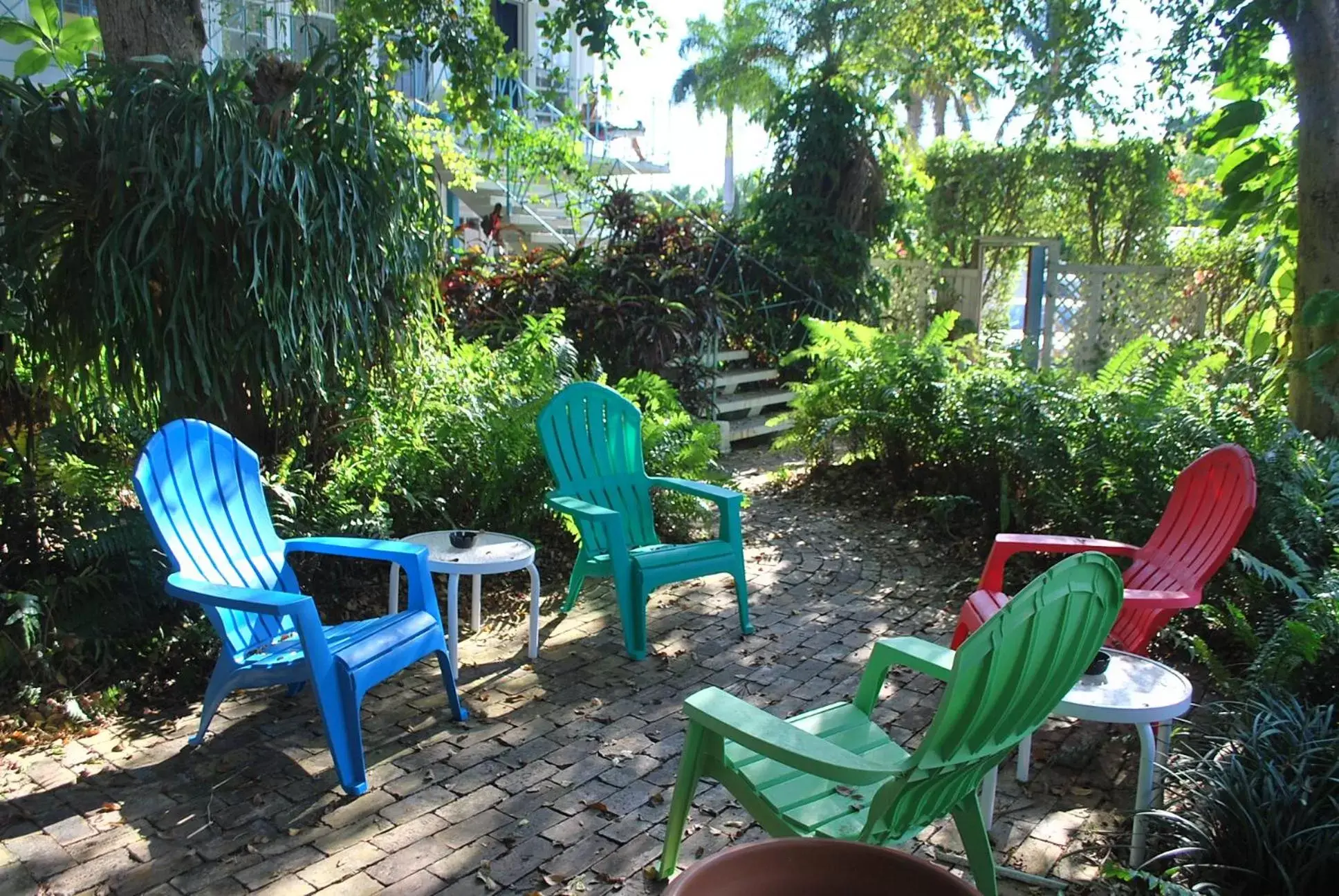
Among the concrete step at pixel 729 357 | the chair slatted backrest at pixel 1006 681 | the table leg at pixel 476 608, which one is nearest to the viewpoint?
the chair slatted backrest at pixel 1006 681

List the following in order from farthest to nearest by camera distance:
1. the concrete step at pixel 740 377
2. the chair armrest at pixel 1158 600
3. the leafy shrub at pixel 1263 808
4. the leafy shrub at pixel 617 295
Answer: the concrete step at pixel 740 377
the leafy shrub at pixel 617 295
the chair armrest at pixel 1158 600
the leafy shrub at pixel 1263 808

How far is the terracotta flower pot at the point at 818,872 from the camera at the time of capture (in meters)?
1.52

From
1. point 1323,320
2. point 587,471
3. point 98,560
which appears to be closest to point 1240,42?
point 1323,320

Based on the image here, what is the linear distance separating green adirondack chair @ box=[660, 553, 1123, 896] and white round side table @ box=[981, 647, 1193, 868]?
0.37 m

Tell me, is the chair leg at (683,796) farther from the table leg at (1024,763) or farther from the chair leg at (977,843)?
the table leg at (1024,763)

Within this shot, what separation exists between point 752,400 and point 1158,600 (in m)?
5.32

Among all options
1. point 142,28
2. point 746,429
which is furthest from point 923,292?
point 142,28

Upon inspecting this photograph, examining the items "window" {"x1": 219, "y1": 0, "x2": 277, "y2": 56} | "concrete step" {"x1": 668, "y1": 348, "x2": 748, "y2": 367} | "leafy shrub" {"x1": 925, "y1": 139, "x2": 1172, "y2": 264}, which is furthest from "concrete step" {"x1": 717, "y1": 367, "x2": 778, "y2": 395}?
"window" {"x1": 219, "y1": 0, "x2": 277, "y2": 56}

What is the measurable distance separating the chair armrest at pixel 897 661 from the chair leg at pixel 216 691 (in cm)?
184

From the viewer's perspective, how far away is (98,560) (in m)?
3.63

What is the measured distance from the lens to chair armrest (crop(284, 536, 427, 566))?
3.31 metres

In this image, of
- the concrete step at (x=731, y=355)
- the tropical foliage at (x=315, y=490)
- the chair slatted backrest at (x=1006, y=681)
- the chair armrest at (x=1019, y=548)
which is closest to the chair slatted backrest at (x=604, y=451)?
the tropical foliage at (x=315, y=490)

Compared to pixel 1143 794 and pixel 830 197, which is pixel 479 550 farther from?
pixel 830 197

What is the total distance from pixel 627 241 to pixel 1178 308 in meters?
5.43
